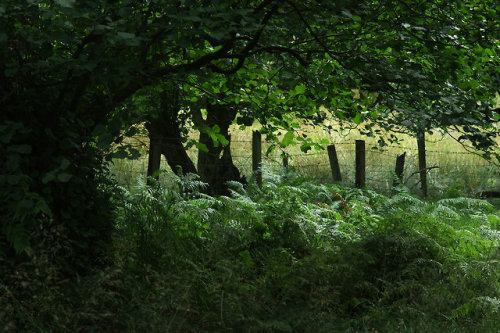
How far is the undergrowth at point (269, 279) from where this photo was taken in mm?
4004

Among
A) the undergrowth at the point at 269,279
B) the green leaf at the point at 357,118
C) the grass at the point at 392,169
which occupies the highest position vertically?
the green leaf at the point at 357,118

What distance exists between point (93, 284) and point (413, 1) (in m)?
3.53

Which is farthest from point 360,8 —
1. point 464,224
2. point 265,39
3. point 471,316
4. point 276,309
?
point 464,224

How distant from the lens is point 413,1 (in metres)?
4.64

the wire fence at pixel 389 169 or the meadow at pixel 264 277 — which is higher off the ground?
the wire fence at pixel 389 169

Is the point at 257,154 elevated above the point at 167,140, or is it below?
below

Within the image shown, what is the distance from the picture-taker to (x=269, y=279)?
5.20m

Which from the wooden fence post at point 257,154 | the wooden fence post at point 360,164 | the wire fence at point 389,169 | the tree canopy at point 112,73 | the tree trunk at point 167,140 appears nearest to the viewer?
the tree canopy at point 112,73

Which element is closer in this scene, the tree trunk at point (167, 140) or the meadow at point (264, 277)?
the meadow at point (264, 277)

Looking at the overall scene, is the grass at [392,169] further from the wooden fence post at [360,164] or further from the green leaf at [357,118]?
the green leaf at [357,118]

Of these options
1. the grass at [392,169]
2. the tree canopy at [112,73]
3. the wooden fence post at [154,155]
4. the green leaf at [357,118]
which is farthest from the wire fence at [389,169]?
the tree canopy at [112,73]

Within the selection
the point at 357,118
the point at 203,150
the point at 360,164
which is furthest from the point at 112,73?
the point at 360,164

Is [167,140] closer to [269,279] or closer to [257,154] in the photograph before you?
[257,154]

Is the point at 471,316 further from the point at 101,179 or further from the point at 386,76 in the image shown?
the point at 101,179
